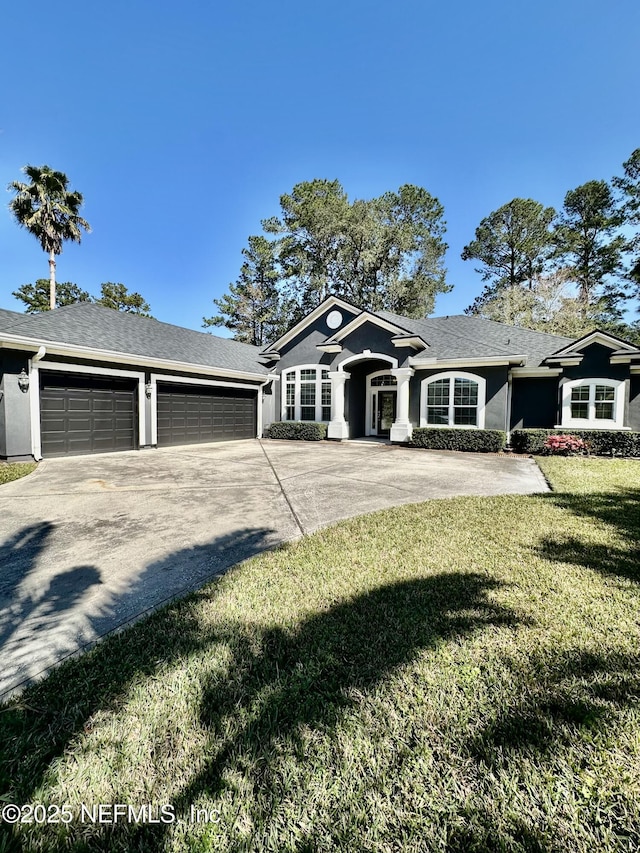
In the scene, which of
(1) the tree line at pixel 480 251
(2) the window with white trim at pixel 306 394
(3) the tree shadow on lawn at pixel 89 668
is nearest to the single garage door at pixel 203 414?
(2) the window with white trim at pixel 306 394

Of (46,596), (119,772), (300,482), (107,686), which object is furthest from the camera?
(300,482)

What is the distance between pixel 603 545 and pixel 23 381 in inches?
509

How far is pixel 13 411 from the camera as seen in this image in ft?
32.1

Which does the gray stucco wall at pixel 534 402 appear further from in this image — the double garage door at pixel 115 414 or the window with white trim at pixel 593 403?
the double garage door at pixel 115 414

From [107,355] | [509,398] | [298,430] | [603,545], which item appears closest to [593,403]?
[509,398]

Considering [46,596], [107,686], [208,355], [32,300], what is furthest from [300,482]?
[32,300]

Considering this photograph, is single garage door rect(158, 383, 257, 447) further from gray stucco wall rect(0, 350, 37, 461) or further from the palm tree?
the palm tree

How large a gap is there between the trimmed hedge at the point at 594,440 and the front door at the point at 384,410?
577cm

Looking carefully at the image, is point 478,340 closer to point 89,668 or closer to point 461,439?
point 461,439

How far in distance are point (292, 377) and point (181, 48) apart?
465 inches

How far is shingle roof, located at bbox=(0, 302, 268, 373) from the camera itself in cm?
1098

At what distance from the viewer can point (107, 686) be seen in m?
2.13

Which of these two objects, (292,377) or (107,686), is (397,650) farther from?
(292,377)

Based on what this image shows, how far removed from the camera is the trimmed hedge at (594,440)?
11.3 meters
